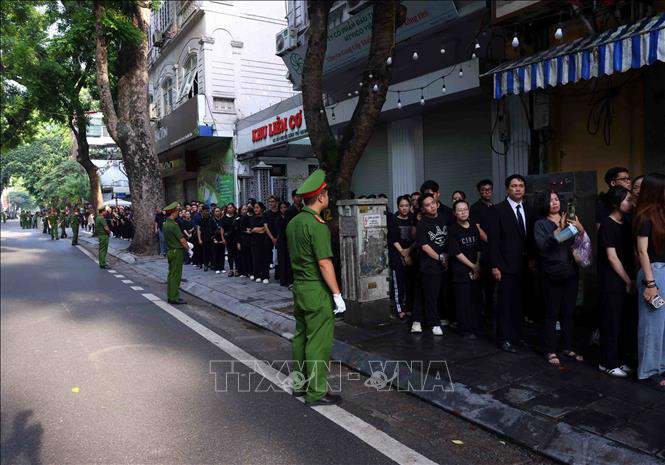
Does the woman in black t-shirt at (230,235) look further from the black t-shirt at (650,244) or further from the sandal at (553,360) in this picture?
the black t-shirt at (650,244)

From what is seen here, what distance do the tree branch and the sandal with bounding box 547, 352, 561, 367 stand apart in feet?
48.8

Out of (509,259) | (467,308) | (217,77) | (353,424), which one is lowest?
(353,424)

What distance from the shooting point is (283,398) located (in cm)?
426

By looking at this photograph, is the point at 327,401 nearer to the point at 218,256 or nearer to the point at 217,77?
the point at 218,256

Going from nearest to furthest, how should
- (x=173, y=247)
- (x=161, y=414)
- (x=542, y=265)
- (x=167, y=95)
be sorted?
(x=161, y=414) → (x=542, y=265) → (x=173, y=247) → (x=167, y=95)

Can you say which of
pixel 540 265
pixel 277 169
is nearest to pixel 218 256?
pixel 277 169

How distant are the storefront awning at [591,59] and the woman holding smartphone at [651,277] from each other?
1.90 metres

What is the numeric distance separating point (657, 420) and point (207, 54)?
19.1 metres

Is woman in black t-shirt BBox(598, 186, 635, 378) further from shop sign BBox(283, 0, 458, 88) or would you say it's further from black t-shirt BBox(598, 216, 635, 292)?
shop sign BBox(283, 0, 458, 88)

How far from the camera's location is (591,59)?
5.66 meters

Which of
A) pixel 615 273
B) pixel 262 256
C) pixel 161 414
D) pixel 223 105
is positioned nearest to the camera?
pixel 161 414

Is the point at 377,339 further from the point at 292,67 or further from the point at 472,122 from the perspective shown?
the point at 292,67

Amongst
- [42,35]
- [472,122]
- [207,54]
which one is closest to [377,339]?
[472,122]

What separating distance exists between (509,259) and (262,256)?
6163mm
